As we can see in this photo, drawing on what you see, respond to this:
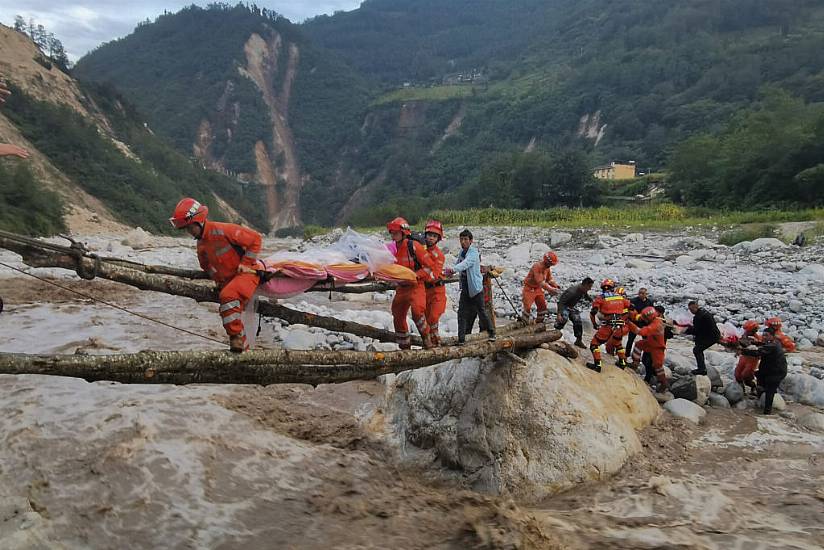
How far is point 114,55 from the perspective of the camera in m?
123

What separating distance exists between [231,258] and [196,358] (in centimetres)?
109

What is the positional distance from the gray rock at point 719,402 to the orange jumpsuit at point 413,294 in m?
4.35

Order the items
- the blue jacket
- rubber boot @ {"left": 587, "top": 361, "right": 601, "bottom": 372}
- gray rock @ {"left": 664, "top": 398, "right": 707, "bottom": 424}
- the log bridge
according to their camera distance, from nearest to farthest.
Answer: the log bridge, the blue jacket, gray rock @ {"left": 664, "top": 398, "right": 707, "bottom": 424}, rubber boot @ {"left": 587, "top": 361, "right": 601, "bottom": 372}

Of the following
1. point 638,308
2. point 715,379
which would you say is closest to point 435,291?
point 638,308

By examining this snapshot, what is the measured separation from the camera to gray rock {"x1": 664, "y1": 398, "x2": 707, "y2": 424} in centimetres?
679

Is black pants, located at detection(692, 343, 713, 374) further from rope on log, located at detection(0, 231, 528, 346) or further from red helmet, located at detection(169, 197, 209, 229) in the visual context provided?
red helmet, located at detection(169, 197, 209, 229)

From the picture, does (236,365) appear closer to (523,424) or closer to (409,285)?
(409,285)

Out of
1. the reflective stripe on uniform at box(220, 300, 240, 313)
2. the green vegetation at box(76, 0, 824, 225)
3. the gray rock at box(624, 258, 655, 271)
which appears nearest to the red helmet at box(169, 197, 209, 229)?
the reflective stripe on uniform at box(220, 300, 240, 313)

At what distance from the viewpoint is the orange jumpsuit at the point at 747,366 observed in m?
7.53

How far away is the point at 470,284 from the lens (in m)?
6.21

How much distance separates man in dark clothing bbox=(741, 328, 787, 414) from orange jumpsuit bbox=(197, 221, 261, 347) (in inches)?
252

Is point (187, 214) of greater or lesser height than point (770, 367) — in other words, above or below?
above

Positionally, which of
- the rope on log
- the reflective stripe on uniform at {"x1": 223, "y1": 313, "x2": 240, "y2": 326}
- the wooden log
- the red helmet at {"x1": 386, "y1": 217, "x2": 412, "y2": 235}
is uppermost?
the red helmet at {"x1": 386, "y1": 217, "x2": 412, "y2": 235}

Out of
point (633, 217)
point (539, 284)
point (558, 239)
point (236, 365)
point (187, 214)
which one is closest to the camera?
point (236, 365)
